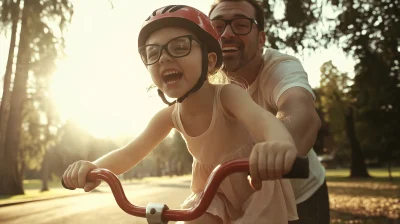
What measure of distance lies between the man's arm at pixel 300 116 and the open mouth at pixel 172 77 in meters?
0.63

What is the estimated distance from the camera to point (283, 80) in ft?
9.58

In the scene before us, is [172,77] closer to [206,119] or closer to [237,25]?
[206,119]

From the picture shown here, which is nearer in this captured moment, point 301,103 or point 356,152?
point 301,103

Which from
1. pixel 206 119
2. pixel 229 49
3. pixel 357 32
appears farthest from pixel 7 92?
pixel 206 119

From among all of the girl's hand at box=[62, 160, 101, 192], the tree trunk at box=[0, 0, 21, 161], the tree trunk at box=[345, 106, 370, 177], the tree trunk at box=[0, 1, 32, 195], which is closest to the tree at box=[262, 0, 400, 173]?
the girl's hand at box=[62, 160, 101, 192]

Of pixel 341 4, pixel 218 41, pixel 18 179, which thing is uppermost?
pixel 341 4

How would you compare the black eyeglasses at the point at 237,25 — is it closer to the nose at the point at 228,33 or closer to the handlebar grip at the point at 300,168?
the nose at the point at 228,33

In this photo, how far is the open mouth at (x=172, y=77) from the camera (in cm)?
216

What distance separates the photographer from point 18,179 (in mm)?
25547

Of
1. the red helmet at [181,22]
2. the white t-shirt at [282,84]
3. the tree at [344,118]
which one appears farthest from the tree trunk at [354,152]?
the red helmet at [181,22]

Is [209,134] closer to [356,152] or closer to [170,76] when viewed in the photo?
[170,76]

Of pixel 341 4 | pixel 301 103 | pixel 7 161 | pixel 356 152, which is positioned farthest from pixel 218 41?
pixel 356 152

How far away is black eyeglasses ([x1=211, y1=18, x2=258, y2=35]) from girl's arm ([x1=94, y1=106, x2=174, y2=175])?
3.47ft

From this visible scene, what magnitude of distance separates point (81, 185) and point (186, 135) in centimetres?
62
